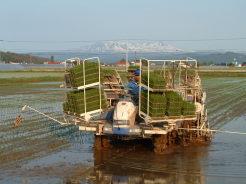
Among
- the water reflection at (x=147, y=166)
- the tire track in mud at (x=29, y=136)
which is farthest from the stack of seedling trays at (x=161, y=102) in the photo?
the tire track in mud at (x=29, y=136)

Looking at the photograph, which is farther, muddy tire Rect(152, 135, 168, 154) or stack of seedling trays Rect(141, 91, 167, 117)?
muddy tire Rect(152, 135, 168, 154)

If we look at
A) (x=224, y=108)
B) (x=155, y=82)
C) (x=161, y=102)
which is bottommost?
(x=224, y=108)

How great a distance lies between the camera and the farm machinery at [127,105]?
12305mm

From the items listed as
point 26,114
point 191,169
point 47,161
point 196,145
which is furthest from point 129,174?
point 26,114

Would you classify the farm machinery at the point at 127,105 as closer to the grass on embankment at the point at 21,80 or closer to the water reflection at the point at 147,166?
the water reflection at the point at 147,166

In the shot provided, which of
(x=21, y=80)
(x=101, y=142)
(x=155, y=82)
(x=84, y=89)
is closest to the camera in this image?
(x=155, y=82)

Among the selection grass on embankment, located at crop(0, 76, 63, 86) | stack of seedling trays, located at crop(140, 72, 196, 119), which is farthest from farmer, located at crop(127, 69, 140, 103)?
grass on embankment, located at crop(0, 76, 63, 86)

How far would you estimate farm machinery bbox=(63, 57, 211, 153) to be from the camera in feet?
40.4

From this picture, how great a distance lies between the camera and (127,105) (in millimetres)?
12594

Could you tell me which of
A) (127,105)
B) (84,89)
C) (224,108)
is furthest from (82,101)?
(224,108)

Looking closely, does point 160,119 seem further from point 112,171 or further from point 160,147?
point 112,171

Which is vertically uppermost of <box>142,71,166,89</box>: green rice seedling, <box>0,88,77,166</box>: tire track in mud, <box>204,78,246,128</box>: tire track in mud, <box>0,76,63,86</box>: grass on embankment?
<box>142,71,166,89</box>: green rice seedling

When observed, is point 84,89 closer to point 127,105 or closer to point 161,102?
point 127,105

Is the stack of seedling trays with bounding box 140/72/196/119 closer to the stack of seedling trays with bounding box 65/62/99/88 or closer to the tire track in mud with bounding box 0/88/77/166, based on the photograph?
the stack of seedling trays with bounding box 65/62/99/88
